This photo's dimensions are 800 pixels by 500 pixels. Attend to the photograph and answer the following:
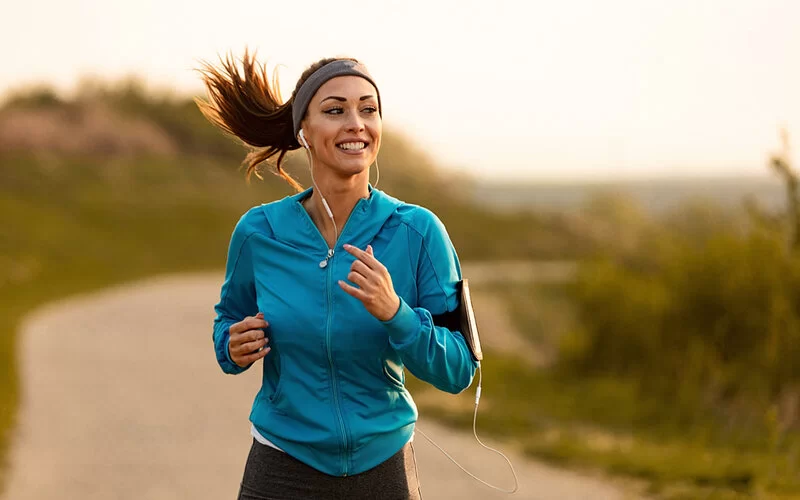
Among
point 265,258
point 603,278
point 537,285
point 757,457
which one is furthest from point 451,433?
point 537,285

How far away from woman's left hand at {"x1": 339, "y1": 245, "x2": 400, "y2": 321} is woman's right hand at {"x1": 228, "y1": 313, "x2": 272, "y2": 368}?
0.37 m

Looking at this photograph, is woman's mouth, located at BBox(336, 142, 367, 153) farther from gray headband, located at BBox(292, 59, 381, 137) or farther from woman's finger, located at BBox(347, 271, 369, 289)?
woman's finger, located at BBox(347, 271, 369, 289)

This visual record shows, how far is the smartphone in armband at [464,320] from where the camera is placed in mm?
2881

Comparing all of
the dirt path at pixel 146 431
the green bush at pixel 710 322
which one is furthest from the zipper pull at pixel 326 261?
the green bush at pixel 710 322

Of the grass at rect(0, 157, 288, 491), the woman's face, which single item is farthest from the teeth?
the grass at rect(0, 157, 288, 491)

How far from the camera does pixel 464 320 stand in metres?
2.93

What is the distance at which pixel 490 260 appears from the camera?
110ft

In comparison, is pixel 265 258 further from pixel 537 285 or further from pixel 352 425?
pixel 537 285

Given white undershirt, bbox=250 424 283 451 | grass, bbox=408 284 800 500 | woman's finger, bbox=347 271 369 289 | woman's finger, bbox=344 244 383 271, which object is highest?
woman's finger, bbox=344 244 383 271

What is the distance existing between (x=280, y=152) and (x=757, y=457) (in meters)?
6.48

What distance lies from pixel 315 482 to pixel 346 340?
40cm

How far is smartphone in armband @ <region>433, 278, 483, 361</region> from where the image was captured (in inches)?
113

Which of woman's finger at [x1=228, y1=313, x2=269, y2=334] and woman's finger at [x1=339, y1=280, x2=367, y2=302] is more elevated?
woman's finger at [x1=339, y1=280, x2=367, y2=302]

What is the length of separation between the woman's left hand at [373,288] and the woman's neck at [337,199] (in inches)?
15.3
